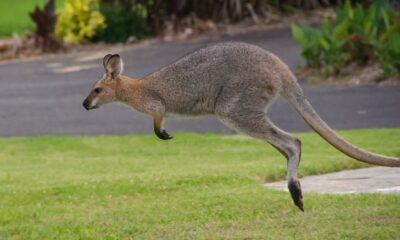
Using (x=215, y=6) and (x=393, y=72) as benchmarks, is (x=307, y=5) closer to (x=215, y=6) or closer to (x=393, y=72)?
(x=215, y=6)

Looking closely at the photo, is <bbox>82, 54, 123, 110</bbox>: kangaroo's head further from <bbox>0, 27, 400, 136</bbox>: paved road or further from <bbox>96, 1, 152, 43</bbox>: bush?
<bbox>96, 1, 152, 43</bbox>: bush

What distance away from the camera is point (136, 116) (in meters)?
16.5

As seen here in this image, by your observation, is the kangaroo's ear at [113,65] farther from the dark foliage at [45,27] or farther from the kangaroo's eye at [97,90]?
the dark foliage at [45,27]

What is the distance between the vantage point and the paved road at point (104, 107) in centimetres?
1545

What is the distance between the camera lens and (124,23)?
23109 mm

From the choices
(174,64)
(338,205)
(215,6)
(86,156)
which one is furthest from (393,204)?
(215,6)

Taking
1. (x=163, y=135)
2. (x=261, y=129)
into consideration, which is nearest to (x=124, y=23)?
(x=163, y=135)

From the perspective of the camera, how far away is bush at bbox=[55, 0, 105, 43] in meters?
22.6

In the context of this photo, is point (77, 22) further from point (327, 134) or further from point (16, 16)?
point (327, 134)

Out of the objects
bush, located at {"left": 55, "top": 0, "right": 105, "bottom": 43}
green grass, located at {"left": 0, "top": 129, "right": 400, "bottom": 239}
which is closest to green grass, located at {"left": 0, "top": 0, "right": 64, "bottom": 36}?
bush, located at {"left": 55, "top": 0, "right": 105, "bottom": 43}

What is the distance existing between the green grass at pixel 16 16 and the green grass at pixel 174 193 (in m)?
11.3

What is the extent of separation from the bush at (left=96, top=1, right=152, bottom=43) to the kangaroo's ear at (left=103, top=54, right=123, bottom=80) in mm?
13420

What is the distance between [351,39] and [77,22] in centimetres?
677

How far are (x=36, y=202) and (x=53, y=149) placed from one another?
346cm
